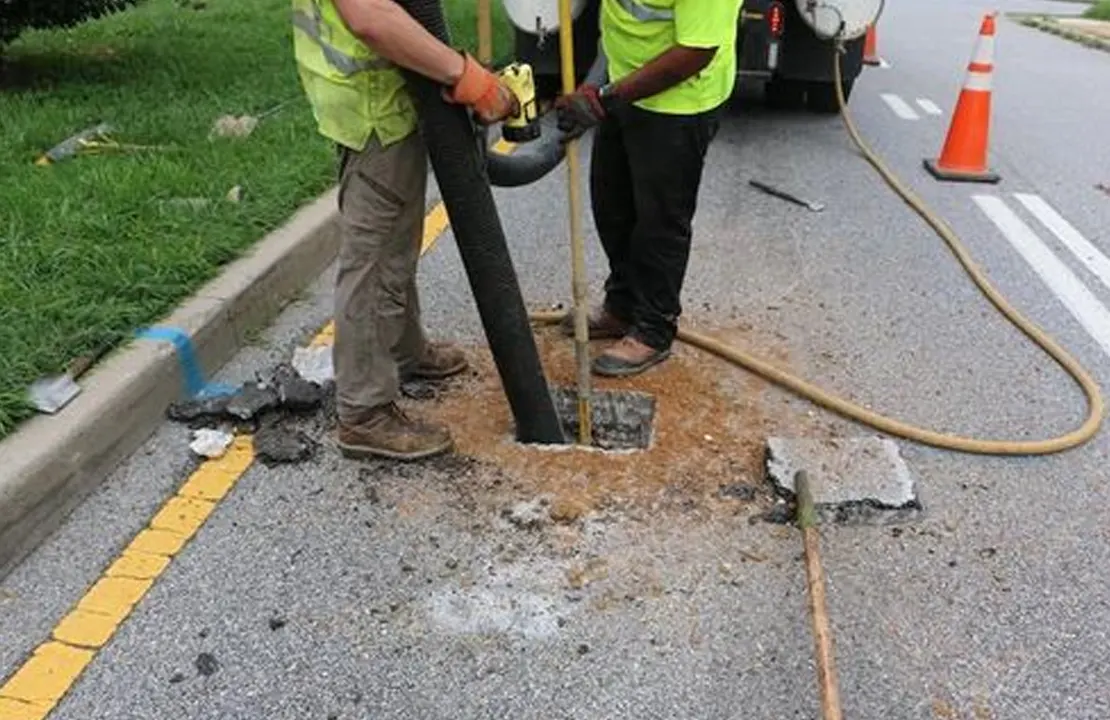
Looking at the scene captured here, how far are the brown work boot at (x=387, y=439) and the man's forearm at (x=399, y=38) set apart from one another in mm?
1028

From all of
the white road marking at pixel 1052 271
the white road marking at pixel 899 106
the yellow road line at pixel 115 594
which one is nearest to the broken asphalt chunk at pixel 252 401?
the yellow road line at pixel 115 594

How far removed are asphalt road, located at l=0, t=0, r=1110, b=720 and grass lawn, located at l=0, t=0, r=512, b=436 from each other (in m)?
0.39

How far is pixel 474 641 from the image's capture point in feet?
8.43

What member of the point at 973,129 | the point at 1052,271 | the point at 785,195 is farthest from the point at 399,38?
the point at 973,129

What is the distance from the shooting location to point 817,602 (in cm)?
265

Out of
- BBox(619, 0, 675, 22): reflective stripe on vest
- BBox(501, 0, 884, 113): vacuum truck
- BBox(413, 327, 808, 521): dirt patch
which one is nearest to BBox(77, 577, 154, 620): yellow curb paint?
BBox(413, 327, 808, 521): dirt patch

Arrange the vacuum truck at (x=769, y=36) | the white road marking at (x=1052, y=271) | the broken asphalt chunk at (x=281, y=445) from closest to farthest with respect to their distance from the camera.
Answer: the broken asphalt chunk at (x=281, y=445), the white road marking at (x=1052, y=271), the vacuum truck at (x=769, y=36)

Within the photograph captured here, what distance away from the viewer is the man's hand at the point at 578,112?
3.40 metres

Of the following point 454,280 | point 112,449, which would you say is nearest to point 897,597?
point 112,449

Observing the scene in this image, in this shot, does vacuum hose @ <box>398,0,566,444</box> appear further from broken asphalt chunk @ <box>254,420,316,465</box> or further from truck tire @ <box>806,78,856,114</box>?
truck tire @ <box>806,78,856,114</box>

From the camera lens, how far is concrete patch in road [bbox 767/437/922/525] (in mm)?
3094

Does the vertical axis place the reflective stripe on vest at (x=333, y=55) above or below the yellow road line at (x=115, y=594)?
above

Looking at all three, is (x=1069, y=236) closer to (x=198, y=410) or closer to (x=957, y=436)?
(x=957, y=436)

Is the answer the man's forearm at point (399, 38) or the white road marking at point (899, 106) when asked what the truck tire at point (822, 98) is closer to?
the white road marking at point (899, 106)
